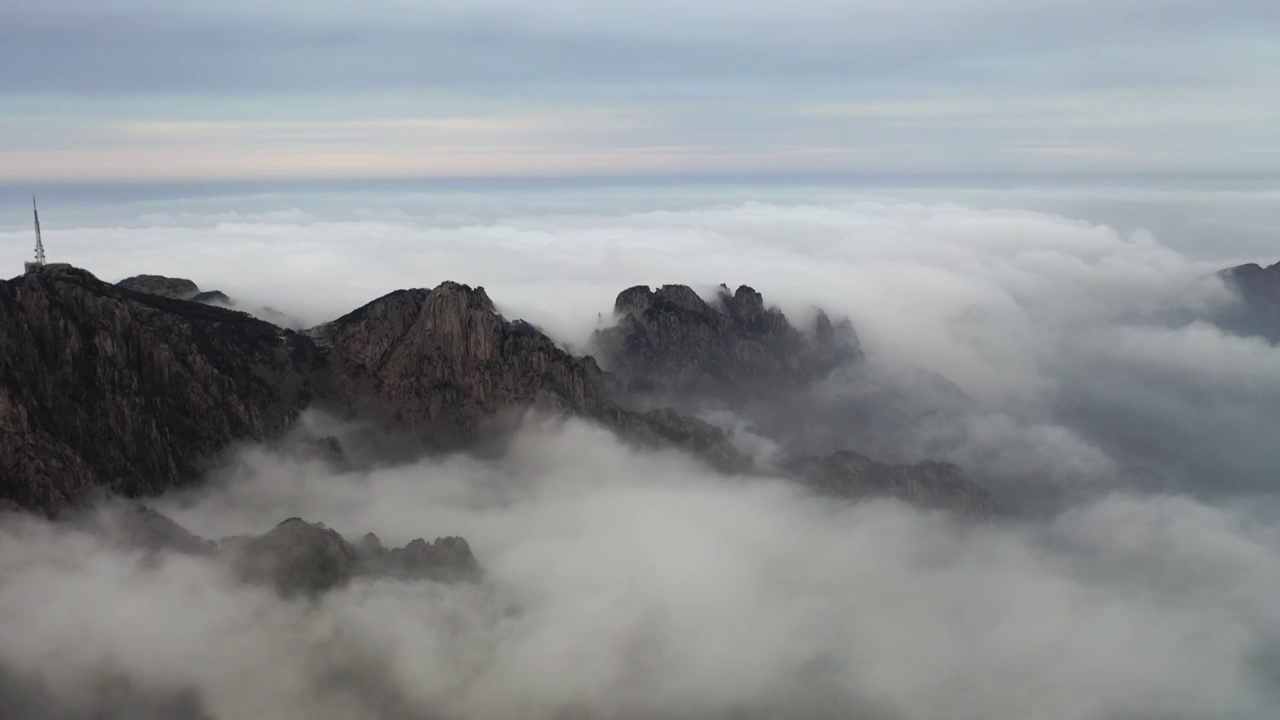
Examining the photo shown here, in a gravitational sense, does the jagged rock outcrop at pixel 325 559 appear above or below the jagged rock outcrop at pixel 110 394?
below

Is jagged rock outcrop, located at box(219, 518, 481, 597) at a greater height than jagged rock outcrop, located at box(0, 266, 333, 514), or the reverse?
jagged rock outcrop, located at box(0, 266, 333, 514)

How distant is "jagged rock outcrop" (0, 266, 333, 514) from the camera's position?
134 m

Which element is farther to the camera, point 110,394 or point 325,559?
point 110,394

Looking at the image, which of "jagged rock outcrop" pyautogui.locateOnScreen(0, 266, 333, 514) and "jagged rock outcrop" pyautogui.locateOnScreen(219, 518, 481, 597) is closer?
"jagged rock outcrop" pyautogui.locateOnScreen(0, 266, 333, 514)

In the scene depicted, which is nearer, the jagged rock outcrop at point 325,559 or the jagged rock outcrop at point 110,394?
the jagged rock outcrop at point 110,394

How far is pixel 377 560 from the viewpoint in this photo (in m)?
151

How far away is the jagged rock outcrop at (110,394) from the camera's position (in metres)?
134

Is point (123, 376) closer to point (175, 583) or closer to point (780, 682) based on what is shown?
point (175, 583)

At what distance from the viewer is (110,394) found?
152250 millimetres

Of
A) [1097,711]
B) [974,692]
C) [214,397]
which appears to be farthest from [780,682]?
[214,397]

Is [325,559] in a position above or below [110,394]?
below

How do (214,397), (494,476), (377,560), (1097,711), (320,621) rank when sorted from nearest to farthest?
(320,621) < (377,560) < (1097,711) < (214,397) < (494,476)

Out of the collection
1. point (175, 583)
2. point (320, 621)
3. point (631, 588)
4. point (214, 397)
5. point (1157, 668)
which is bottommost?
point (1157, 668)

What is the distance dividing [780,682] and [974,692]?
122 ft
